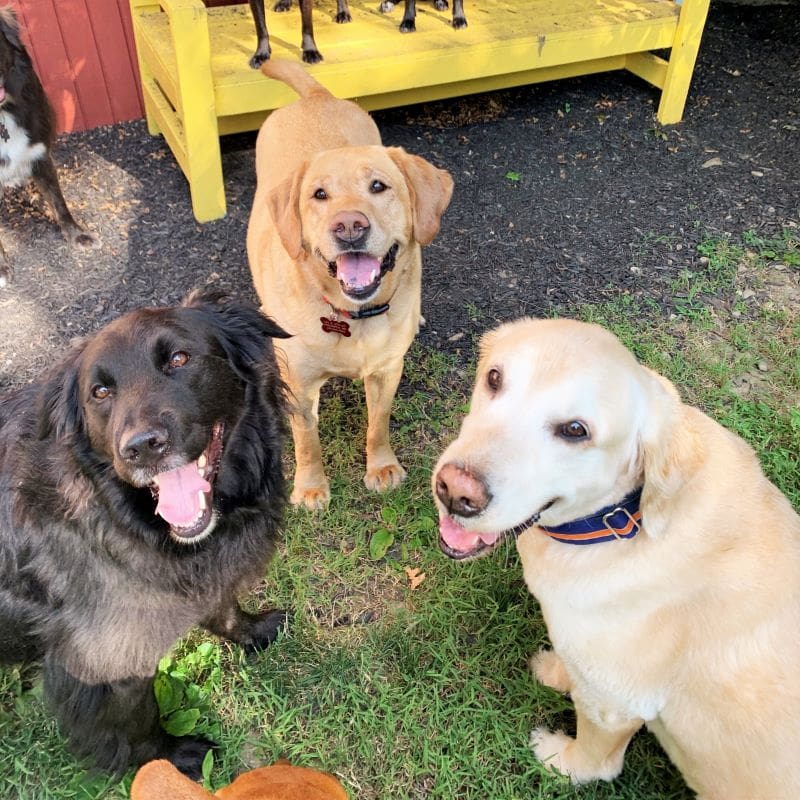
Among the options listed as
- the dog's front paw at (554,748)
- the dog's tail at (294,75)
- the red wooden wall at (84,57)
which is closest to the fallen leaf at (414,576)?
the dog's front paw at (554,748)

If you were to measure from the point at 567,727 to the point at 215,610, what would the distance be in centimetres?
129

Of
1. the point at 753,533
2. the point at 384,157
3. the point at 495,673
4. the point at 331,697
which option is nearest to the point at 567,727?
the point at 495,673

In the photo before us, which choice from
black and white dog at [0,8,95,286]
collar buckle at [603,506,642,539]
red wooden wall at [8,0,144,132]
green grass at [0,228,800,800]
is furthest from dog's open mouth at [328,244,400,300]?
red wooden wall at [8,0,144,132]

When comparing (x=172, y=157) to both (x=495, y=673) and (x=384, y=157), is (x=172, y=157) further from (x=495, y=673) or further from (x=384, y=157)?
(x=495, y=673)

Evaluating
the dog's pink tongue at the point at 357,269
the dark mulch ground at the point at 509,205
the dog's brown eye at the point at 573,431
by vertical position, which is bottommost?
the dark mulch ground at the point at 509,205

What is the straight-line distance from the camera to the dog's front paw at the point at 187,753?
7.50 ft

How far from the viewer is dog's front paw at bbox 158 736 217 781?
2285 mm

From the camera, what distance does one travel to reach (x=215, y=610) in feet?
7.24

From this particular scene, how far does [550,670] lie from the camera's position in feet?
8.09

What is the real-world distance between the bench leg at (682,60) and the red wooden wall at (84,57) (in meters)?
3.96

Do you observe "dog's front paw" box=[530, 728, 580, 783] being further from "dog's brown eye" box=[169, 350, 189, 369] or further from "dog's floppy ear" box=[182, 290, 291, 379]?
"dog's brown eye" box=[169, 350, 189, 369]

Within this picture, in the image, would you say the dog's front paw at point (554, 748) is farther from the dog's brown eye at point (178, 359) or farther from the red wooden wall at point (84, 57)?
the red wooden wall at point (84, 57)

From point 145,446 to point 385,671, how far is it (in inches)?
54.3

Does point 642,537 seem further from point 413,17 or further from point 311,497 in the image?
point 413,17
